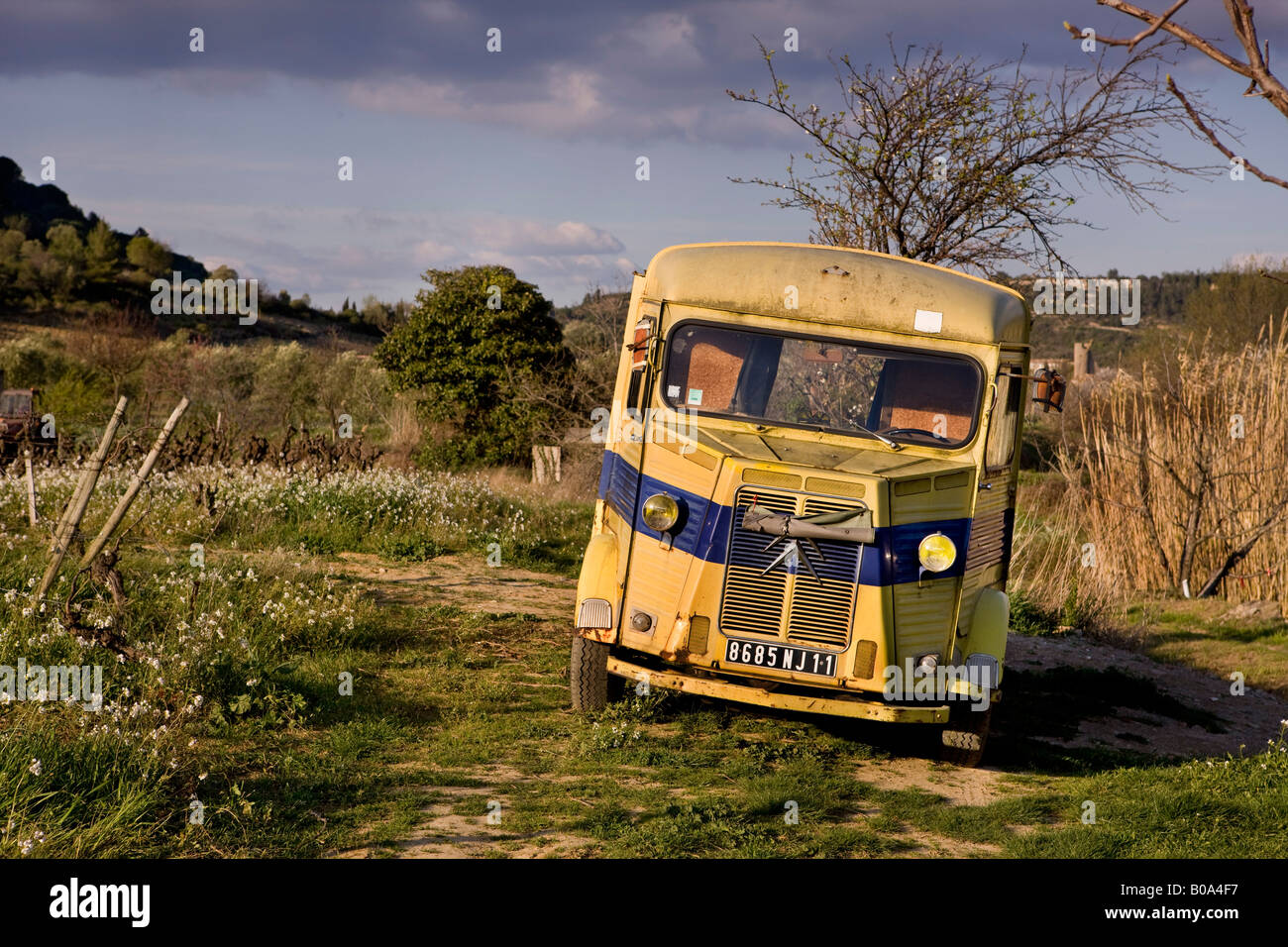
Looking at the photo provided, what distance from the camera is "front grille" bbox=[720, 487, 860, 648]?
20.7 feet

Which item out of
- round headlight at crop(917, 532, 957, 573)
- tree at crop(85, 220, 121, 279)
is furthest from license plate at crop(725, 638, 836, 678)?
tree at crop(85, 220, 121, 279)

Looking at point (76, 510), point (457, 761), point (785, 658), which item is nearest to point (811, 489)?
point (785, 658)

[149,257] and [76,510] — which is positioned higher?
[149,257]

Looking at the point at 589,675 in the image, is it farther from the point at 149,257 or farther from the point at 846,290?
the point at 149,257

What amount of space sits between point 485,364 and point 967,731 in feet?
57.4

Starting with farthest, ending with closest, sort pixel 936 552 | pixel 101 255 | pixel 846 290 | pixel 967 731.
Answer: pixel 101 255 < pixel 846 290 < pixel 967 731 < pixel 936 552

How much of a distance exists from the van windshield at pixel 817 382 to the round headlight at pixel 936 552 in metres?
0.84

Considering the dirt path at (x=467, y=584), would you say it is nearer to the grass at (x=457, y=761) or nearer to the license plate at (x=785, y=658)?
the grass at (x=457, y=761)

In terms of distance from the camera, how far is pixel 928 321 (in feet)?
23.4

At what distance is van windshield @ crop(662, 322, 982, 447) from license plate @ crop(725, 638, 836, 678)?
1.58 meters

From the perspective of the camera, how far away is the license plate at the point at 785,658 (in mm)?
6281

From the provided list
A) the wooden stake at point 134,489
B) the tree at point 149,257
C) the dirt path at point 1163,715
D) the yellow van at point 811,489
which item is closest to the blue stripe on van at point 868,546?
the yellow van at point 811,489
